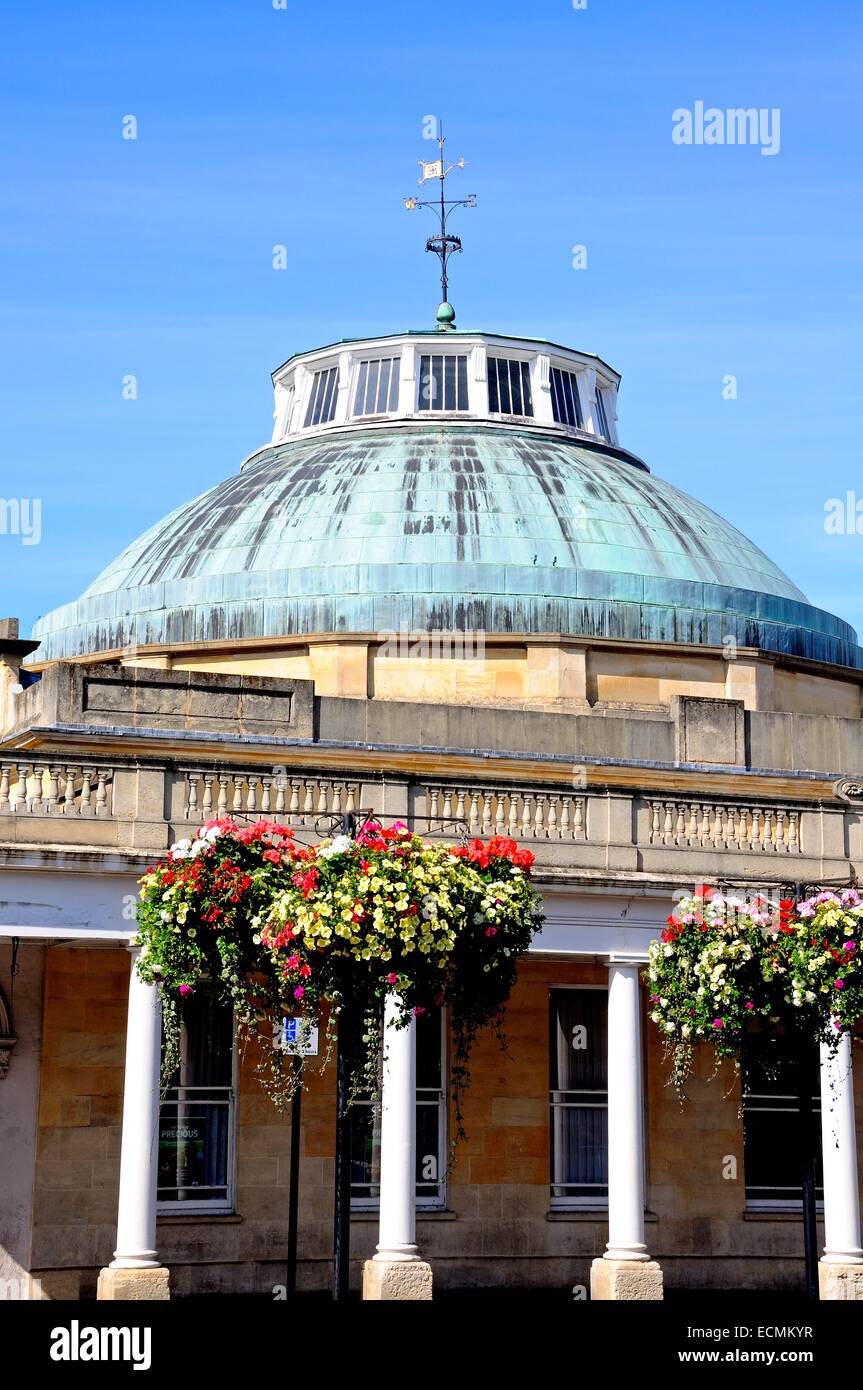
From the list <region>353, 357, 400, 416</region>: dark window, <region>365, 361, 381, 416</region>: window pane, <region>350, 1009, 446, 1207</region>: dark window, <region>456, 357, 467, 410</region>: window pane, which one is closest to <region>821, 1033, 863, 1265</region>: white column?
<region>350, 1009, 446, 1207</region>: dark window

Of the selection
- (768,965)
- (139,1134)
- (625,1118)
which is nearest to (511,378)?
(625,1118)

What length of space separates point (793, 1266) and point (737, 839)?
5527mm

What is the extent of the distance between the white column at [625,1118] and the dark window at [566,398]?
1719 cm

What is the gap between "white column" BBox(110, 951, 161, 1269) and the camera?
20953 mm

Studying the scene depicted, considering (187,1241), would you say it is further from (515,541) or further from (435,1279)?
(515,541)

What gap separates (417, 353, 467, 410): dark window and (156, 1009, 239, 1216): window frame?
54.0 feet

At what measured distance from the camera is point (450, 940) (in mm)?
18438

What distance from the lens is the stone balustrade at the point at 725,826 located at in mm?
24172

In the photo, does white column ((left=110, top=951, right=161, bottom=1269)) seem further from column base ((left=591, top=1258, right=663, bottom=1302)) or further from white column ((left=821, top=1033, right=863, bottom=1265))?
white column ((left=821, top=1033, right=863, bottom=1265))

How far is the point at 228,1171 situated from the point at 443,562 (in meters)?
11.2

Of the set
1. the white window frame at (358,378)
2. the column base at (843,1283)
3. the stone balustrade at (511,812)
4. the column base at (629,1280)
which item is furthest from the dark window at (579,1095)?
the white window frame at (358,378)

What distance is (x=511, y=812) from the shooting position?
2358 centimetres

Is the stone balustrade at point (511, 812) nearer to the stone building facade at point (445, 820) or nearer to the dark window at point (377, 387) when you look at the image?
the stone building facade at point (445, 820)
